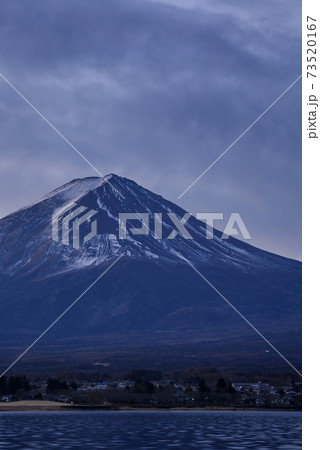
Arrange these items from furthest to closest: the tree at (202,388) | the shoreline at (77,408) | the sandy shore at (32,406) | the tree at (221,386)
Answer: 1. the tree at (202,388)
2. the tree at (221,386)
3. the shoreline at (77,408)
4. the sandy shore at (32,406)

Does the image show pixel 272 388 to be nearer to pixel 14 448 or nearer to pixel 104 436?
pixel 104 436

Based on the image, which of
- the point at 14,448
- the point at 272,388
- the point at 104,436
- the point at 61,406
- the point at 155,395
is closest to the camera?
the point at 14,448

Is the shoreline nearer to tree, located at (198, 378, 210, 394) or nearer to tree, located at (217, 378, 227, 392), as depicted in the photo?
tree, located at (217, 378, 227, 392)

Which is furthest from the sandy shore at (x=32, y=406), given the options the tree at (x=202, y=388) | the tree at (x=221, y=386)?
the tree at (x=221, y=386)

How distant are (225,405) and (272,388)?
87.4 ft

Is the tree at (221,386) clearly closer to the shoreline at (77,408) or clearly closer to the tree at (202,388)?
the tree at (202,388)

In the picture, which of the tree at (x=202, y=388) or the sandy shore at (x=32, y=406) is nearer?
the sandy shore at (x=32, y=406)

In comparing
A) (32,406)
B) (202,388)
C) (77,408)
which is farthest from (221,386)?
(32,406)

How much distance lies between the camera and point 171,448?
50.4 meters

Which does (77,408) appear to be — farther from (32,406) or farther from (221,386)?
(221,386)

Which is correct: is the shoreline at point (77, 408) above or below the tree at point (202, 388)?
below
